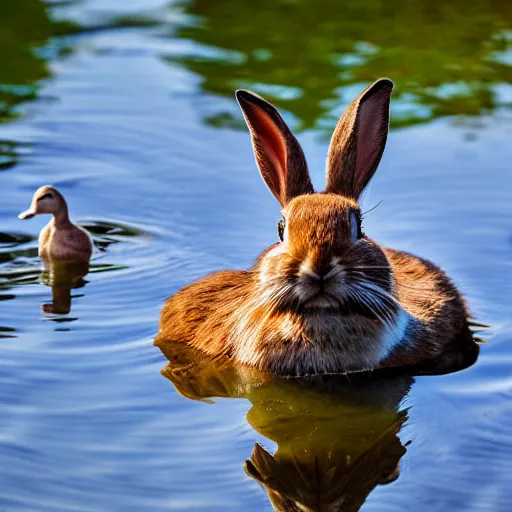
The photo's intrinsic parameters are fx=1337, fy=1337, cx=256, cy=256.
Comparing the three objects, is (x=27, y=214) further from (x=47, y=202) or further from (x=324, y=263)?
(x=324, y=263)

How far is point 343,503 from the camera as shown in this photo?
5.43 meters

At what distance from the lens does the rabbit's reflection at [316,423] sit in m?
5.62

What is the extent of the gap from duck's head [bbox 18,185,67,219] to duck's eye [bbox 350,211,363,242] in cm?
295

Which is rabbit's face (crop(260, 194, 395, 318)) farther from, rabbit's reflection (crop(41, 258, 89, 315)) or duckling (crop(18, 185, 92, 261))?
duckling (crop(18, 185, 92, 261))

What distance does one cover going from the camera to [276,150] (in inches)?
293

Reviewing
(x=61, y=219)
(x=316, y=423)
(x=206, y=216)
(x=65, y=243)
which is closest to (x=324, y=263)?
(x=316, y=423)

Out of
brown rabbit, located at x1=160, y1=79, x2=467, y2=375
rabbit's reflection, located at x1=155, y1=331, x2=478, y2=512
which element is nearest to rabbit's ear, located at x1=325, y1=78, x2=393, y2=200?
brown rabbit, located at x1=160, y1=79, x2=467, y2=375

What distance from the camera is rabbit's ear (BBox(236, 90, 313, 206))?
23.8ft

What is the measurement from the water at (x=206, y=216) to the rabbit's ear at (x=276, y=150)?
1.12 metres

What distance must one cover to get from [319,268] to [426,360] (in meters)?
1.15

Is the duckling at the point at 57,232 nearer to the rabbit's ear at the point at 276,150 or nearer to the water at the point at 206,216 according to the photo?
the water at the point at 206,216

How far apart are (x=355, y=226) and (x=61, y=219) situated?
2.88 m

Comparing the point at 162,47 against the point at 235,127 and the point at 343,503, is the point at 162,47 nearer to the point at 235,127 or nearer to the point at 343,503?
the point at 235,127

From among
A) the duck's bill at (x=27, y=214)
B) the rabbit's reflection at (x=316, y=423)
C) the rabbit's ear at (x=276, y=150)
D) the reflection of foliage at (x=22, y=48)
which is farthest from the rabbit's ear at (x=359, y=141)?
the reflection of foliage at (x=22, y=48)
